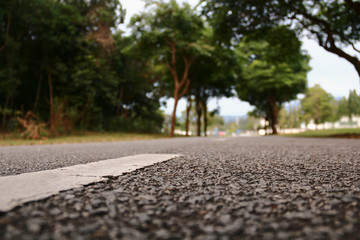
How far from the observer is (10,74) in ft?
38.3

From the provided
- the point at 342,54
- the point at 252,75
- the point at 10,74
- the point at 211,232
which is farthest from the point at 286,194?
the point at 252,75

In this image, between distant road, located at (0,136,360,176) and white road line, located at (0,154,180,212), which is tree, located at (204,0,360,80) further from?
white road line, located at (0,154,180,212)

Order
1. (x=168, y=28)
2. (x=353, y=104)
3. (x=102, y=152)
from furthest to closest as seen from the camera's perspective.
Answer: (x=353, y=104)
(x=168, y=28)
(x=102, y=152)

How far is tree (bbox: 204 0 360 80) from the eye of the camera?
762cm

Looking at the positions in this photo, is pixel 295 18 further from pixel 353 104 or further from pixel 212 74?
pixel 353 104

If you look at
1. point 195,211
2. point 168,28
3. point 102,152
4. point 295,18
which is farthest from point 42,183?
point 168,28

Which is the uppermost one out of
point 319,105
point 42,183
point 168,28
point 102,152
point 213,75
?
point 168,28

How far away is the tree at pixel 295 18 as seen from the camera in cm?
762

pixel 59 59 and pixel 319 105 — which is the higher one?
pixel 59 59

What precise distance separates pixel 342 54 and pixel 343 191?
760 centimetres

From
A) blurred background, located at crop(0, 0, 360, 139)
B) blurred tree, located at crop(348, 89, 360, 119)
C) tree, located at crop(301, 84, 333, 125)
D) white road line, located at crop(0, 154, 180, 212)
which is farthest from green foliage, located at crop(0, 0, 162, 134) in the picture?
blurred tree, located at crop(348, 89, 360, 119)

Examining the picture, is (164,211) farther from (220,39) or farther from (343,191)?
(220,39)

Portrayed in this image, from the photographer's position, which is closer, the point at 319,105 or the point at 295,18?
the point at 295,18

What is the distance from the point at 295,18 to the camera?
27.0 feet
